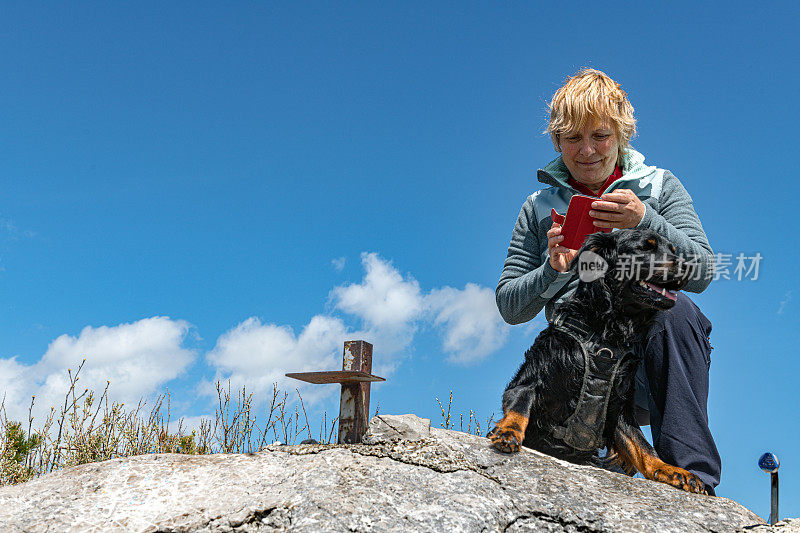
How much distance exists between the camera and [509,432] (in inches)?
129

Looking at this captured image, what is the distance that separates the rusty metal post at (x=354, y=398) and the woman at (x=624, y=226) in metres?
1.88

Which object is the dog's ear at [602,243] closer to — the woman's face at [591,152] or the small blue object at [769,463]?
the woman's face at [591,152]

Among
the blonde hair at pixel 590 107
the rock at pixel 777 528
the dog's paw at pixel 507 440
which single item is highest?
the blonde hair at pixel 590 107

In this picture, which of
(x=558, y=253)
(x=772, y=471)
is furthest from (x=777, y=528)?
(x=558, y=253)

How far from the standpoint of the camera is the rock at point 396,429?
333 cm

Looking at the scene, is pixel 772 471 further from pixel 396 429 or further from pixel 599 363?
pixel 396 429

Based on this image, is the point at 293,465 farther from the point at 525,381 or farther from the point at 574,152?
the point at 574,152

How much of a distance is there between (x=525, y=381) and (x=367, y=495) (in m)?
1.21

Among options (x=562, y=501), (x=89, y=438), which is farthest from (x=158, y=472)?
(x=89, y=438)

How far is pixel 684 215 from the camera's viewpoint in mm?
4121

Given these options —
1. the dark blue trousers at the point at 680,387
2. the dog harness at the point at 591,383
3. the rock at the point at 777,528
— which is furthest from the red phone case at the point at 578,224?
the rock at the point at 777,528

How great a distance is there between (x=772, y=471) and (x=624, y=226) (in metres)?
1.52

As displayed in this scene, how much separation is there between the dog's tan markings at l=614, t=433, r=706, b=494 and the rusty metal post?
8.63 feet

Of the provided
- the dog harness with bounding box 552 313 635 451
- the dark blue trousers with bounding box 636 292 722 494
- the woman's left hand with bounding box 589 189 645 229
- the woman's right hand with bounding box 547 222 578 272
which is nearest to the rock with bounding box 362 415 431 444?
the dog harness with bounding box 552 313 635 451
